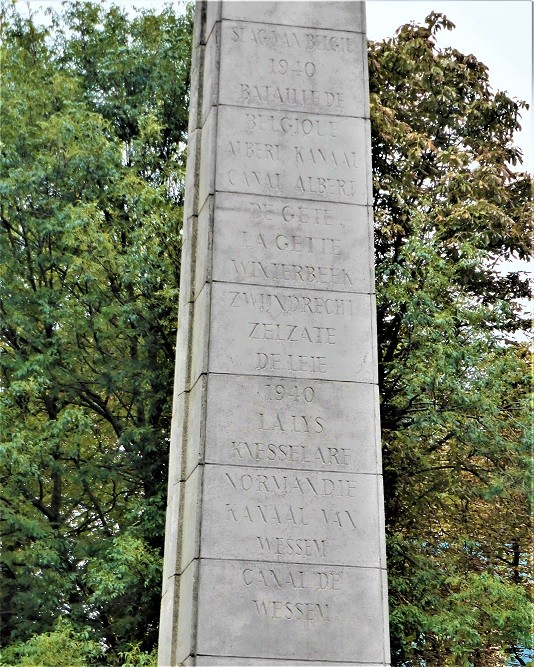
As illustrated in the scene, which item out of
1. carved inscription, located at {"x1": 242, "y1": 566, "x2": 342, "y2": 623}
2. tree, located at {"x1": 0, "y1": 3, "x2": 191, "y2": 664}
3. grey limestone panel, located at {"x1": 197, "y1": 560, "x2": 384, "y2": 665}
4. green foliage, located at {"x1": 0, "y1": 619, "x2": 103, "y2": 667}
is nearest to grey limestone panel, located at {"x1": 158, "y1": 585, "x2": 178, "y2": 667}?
grey limestone panel, located at {"x1": 197, "y1": 560, "x2": 384, "y2": 665}

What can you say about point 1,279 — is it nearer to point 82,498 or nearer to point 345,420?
point 82,498

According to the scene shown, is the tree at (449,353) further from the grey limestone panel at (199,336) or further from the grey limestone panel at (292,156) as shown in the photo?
the grey limestone panel at (199,336)

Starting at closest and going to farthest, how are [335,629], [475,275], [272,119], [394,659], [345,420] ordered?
[335,629], [345,420], [272,119], [394,659], [475,275]

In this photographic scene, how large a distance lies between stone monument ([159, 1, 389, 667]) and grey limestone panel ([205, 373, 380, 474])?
0.01m

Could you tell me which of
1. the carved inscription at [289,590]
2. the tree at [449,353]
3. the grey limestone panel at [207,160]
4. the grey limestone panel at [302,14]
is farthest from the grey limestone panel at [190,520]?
the tree at [449,353]

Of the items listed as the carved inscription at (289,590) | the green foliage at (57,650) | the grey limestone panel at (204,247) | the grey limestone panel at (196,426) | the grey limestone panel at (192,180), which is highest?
the grey limestone panel at (192,180)

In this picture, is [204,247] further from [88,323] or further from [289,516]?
[88,323]

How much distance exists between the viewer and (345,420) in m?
9.95

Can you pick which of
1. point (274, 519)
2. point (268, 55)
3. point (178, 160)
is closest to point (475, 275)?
point (178, 160)

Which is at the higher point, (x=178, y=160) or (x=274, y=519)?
(x=178, y=160)

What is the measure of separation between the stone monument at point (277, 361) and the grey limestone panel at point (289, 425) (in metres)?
0.01

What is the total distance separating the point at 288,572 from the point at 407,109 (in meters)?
13.5

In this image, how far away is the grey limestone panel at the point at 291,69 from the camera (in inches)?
432

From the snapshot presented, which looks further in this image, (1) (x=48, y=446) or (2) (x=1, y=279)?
(2) (x=1, y=279)
